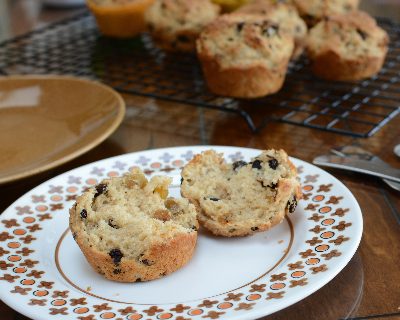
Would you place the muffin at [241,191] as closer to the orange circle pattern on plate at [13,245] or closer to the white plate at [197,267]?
the white plate at [197,267]

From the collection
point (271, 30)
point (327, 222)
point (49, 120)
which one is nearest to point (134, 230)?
point (327, 222)

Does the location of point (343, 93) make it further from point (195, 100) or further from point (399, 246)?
point (399, 246)

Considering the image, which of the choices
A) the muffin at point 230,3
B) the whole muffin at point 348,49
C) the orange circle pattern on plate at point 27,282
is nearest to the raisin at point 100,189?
the orange circle pattern on plate at point 27,282

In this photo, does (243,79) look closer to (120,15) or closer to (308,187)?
(308,187)

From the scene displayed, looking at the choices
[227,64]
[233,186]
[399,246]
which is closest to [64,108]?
[227,64]

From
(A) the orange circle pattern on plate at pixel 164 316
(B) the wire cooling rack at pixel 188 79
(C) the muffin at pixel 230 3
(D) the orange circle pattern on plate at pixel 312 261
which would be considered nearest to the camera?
(A) the orange circle pattern on plate at pixel 164 316

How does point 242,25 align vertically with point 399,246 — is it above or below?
above
